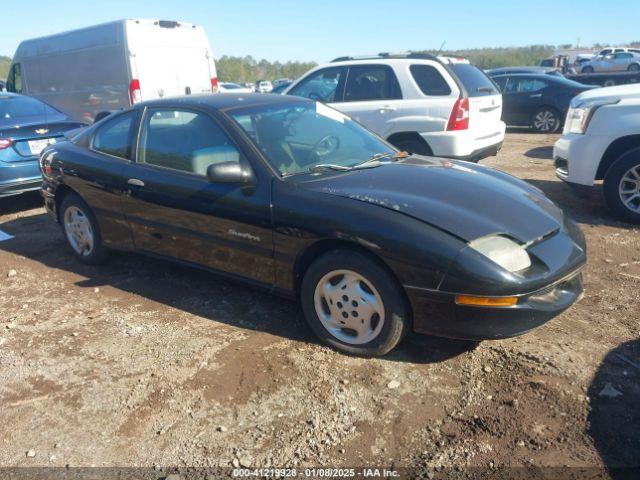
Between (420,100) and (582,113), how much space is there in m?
1.96

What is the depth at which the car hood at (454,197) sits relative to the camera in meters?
3.11

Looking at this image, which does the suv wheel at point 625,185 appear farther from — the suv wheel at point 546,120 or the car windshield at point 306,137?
the suv wheel at point 546,120

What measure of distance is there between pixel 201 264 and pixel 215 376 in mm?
1092

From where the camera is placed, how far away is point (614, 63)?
3178 centimetres

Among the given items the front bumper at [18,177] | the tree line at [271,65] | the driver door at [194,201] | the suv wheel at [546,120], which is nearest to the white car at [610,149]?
the driver door at [194,201]

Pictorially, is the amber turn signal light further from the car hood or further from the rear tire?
the rear tire

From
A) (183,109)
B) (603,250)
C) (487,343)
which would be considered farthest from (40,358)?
(603,250)

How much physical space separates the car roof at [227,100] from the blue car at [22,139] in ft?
10.1

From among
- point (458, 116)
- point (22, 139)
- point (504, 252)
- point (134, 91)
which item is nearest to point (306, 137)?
point (504, 252)

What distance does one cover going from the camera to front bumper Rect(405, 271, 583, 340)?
9.64 ft

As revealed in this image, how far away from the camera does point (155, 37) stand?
1034cm

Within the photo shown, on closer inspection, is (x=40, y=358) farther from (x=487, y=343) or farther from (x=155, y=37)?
(x=155, y=37)

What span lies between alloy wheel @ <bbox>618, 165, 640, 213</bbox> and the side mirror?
4.09 metres

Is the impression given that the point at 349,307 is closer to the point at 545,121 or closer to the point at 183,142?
the point at 183,142
